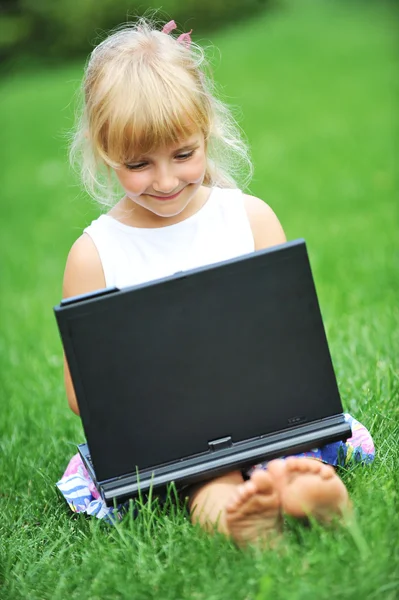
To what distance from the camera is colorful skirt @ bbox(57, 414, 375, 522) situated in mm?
2371

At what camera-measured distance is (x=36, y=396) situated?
370cm

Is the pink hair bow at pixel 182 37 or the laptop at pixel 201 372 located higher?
the pink hair bow at pixel 182 37

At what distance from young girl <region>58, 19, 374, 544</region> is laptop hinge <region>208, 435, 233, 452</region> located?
11 cm

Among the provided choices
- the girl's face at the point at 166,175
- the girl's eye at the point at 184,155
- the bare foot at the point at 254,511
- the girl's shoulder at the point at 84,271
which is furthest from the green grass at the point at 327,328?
the girl's eye at the point at 184,155

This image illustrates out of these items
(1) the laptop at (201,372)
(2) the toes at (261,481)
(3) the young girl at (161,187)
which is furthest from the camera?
(3) the young girl at (161,187)

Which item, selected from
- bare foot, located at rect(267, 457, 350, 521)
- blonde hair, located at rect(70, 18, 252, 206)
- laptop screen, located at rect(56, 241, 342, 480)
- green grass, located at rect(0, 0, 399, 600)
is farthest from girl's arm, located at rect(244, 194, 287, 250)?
bare foot, located at rect(267, 457, 350, 521)

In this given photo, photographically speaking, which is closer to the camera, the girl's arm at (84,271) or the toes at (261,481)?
the toes at (261,481)

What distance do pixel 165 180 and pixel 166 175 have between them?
0.01 meters

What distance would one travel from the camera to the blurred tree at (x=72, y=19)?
715 inches

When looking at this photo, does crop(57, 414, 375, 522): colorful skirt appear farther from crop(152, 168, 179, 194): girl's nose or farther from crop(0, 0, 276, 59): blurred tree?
crop(0, 0, 276, 59): blurred tree

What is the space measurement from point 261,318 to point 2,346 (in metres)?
2.79

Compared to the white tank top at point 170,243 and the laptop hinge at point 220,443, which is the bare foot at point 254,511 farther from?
the white tank top at point 170,243

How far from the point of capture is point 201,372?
2113 millimetres

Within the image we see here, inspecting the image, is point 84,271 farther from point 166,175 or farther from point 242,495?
point 242,495
